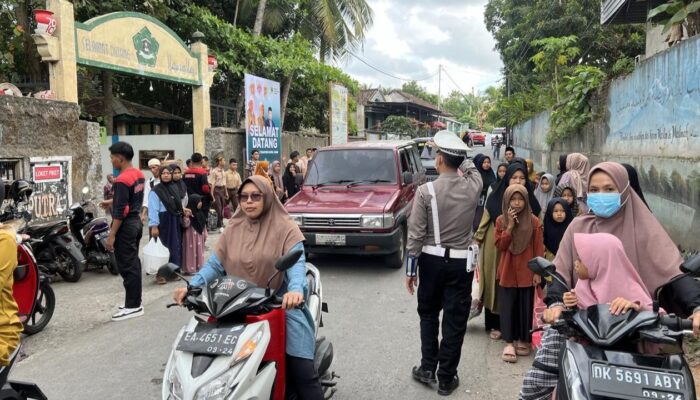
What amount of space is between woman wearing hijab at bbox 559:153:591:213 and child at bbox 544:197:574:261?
5.02 ft

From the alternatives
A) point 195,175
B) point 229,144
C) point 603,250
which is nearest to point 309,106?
point 229,144

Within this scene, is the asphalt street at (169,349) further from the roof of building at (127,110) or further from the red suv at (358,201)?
the roof of building at (127,110)

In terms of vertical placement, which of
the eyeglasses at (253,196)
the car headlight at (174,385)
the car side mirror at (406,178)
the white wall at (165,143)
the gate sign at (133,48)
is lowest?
the car headlight at (174,385)

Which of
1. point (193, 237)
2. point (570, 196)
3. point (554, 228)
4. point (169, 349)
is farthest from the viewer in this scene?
point (193, 237)

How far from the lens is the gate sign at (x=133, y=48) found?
9.30 m

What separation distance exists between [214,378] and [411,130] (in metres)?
31.8

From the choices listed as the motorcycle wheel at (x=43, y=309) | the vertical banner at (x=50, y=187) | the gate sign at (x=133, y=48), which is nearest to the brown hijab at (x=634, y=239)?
the motorcycle wheel at (x=43, y=309)

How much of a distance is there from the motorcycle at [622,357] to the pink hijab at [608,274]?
100 mm

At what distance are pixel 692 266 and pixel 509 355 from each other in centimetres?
240

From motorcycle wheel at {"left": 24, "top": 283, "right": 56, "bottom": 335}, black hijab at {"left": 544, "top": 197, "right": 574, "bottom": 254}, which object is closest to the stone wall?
motorcycle wheel at {"left": 24, "top": 283, "right": 56, "bottom": 335}

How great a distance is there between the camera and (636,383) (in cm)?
203

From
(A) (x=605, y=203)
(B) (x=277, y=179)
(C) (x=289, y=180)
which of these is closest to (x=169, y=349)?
(A) (x=605, y=203)

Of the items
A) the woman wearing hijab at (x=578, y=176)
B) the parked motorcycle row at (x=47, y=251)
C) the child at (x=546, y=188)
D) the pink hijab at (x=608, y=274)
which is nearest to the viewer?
the pink hijab at (x=608, y=274)

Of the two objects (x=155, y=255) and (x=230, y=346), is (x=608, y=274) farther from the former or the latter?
(x=155, y=255)
